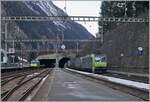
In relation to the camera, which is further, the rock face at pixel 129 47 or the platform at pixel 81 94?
the rock face at pixel 129 47

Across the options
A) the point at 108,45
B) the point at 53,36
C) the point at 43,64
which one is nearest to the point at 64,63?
the point at 43,64

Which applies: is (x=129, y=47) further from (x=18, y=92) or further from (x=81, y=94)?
(x=81, y=94)

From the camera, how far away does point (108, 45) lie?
347 feet

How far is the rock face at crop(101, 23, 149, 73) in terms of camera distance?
68.8 meters

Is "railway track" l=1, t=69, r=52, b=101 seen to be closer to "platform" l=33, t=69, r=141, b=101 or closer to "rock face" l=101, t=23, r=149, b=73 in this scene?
"platform" l=33, t=69, r=141, b=101

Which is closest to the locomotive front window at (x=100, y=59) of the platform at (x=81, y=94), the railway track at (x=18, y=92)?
the railway track at (x=18, y=92)

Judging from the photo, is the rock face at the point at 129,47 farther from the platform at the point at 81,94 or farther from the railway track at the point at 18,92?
the platform at the point at 81,94

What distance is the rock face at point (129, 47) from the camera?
226 feet

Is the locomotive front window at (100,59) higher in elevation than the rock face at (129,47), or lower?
lower

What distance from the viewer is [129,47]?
268 ft

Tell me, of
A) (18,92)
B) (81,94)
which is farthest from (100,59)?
(81,94)

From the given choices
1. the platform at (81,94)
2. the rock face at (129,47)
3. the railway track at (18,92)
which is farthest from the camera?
the rock face at (129,47)

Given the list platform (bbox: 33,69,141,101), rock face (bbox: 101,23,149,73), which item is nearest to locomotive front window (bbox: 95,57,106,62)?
rock face (bbox: 101,23,149,73)

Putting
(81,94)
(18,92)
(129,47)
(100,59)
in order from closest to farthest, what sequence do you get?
(81,94) → (18,92) → (100,59) → (129,47)
